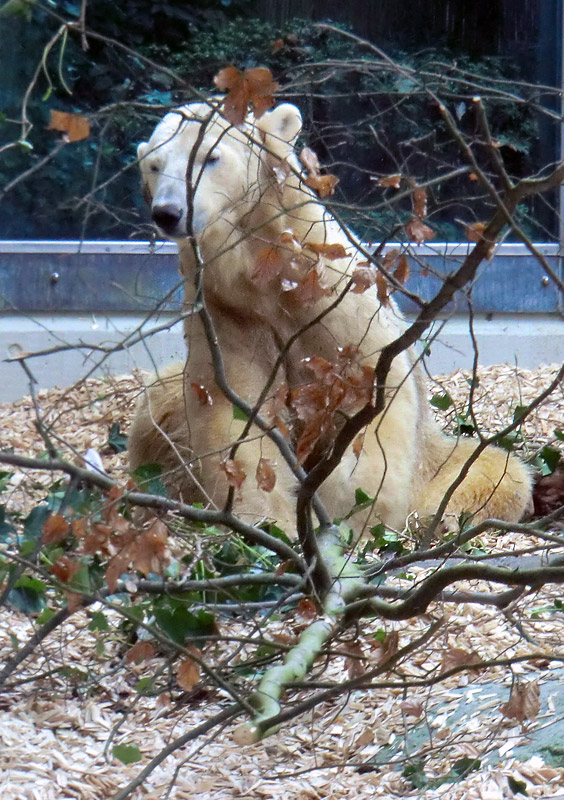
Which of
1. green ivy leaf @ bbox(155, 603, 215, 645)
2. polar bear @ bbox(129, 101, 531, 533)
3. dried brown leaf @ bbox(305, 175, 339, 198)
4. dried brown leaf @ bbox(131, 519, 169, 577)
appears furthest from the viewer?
polar bear @ bbox(129, 101, 531, 533)

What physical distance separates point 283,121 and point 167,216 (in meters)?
0.69

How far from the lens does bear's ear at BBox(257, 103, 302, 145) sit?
11.0 ft

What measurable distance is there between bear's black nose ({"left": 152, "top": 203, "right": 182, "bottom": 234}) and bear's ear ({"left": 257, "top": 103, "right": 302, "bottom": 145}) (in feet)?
1.85

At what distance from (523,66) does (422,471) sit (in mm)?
3388

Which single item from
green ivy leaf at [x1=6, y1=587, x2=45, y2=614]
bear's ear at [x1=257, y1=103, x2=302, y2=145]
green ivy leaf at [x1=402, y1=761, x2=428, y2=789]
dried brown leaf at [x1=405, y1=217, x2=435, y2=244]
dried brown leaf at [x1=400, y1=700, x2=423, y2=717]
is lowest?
green ivy leaf at [x1=402, y1=761, x2=428, y2=789]

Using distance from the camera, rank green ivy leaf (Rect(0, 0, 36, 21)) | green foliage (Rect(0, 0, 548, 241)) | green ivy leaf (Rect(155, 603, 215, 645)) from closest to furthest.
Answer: green ivy leaf (Rect(0, 0, 36, 21)) < green ivy leaf (Rect(155, 603, 215, 645)) < green foliage (Rect(0, 0, 548, 241))

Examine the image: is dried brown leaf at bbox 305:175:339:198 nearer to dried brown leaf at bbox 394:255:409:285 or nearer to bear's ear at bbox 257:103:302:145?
dried brown leaf at bbox 394:255:409:285

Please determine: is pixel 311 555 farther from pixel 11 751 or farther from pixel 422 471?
pixel 422 471

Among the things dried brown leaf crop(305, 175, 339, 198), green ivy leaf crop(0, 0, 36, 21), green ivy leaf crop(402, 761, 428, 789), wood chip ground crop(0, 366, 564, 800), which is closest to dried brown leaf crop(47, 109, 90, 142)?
green ivy leaf crop(0, 0, 36, 21)

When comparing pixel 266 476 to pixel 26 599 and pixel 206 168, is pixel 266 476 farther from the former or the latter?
pixel 206 168

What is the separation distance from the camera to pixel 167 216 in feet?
9.76

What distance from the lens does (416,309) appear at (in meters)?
6.05

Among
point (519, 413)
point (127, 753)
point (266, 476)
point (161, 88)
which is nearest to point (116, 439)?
point (161, 88)

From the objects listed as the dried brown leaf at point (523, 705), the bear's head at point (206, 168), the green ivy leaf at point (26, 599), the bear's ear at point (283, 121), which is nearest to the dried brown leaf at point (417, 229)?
the dried brown leaf at point (523, 705)
